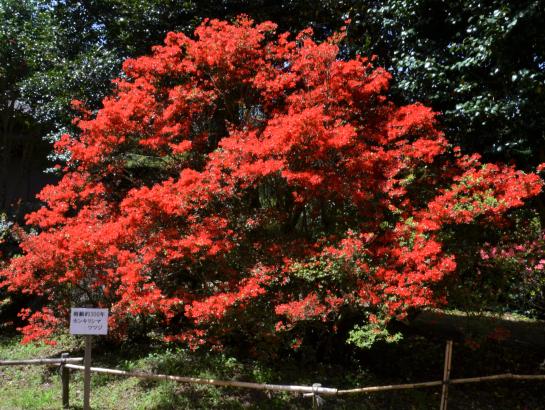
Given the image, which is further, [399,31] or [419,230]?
[399,31]

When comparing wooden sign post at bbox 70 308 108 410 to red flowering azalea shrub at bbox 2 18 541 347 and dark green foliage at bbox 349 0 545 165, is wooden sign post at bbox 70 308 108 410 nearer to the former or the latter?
red flowering azalea shrub at bbox 2 18 541 347

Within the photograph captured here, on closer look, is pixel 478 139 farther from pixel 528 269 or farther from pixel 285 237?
pixel 285 237

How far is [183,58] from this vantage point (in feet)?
26.4

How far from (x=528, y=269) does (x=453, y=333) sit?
3.68 m

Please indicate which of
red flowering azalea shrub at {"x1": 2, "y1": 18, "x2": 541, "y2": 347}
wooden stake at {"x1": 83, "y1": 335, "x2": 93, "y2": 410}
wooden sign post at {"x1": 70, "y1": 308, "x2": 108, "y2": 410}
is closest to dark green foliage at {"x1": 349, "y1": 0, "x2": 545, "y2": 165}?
red flowering azalea shrub at {"x1": 2, "y1": 18, "x2": 541, "y2": 347}

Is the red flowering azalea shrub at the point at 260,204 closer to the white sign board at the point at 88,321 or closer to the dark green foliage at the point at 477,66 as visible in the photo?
the dark green foliage at the point at 477,66

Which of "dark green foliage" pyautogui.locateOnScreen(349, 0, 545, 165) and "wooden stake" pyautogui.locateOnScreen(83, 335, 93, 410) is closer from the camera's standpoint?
"wooden stake" pyautogui.locateOnScreen(83, 335, 93, 410)

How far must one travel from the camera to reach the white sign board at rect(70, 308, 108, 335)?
4.68 meters

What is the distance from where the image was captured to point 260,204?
691cm

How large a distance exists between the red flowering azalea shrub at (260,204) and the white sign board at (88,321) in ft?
2.69

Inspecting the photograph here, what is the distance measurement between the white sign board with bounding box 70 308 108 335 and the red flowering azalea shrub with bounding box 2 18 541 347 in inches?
32.3

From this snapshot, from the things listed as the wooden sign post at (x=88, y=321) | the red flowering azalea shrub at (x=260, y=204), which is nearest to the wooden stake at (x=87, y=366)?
the wooden sign post at (x=88, y=321)

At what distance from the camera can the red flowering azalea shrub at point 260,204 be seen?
216 inches

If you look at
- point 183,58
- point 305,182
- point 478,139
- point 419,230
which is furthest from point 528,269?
point 183,58
